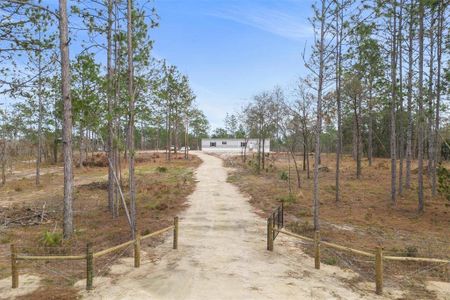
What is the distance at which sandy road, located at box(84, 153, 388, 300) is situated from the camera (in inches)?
273

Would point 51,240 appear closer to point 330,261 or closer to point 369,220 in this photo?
point 330,261

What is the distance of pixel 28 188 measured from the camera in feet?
83.1

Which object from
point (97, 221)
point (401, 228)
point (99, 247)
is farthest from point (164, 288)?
point (401, 228)

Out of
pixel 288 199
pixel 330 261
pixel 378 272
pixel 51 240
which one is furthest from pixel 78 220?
pixel 378 272

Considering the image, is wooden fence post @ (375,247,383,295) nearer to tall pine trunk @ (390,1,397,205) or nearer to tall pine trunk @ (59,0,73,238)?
tall pine trunk @ (59,0,73,238)

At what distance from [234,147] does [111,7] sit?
66158 millimetres

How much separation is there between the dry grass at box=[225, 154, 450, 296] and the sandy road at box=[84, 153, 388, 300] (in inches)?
46.3

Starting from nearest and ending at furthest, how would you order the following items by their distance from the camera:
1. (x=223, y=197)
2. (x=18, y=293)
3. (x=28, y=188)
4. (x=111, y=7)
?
1. (x=18, y=293)
2. (x=111, y=7)
3. (x=223, y=197)
4. (x=28, y=188)

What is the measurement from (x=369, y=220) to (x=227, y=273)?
29.6 ft

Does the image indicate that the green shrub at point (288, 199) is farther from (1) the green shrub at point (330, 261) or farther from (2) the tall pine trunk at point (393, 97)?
(1) the green shrub at point (330, 261)

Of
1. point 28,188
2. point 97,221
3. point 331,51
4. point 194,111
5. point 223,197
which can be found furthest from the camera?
point 194,111

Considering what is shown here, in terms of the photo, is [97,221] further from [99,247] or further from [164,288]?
[164,288]

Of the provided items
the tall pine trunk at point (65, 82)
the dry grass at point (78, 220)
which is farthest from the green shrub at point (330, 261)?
the tall pine trunk at point (65, 82)

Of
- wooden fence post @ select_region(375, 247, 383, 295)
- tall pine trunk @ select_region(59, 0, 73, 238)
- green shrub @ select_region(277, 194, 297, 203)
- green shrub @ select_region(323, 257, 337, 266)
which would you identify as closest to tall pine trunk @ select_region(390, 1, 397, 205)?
green shrub @ select_region(277, 194, 297, 203)
